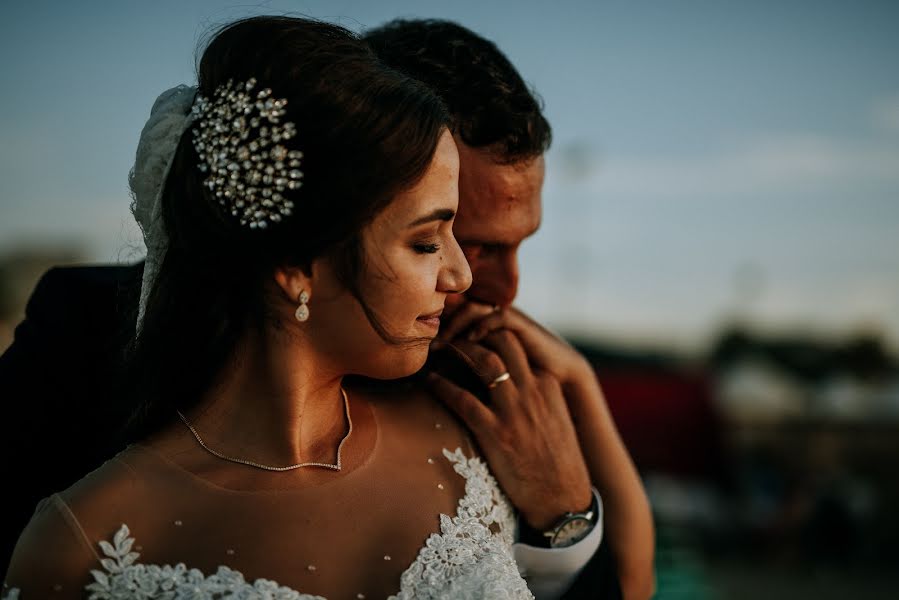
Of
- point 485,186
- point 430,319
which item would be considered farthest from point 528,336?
point 430,319

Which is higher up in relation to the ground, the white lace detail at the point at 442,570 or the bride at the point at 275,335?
the bride at the point at 275,335

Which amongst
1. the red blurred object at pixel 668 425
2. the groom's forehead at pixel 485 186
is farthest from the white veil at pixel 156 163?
the red blurred object at pixel 668 425

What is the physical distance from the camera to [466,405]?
2.42m

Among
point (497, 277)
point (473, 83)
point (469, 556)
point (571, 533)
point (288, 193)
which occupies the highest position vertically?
point (473, 83)

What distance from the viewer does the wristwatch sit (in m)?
2.41

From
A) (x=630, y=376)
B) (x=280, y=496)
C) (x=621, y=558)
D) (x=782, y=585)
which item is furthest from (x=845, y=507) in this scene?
(x=280, y=496)

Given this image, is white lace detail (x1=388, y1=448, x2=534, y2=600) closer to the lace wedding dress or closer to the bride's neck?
the lace wedding dress

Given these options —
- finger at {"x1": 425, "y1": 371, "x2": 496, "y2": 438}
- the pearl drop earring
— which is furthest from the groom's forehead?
the pearl drop earring

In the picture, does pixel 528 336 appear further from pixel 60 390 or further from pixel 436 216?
pixel 60 390

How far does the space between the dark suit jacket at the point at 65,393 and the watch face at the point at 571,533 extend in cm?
9

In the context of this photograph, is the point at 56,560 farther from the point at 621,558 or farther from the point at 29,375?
the point at 621,558

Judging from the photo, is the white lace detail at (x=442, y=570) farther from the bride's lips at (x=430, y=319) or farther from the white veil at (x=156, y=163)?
the white veil at (x=156, y=163)

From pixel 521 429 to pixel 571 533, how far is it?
34 cm

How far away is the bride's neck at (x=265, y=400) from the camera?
1.95 metres
